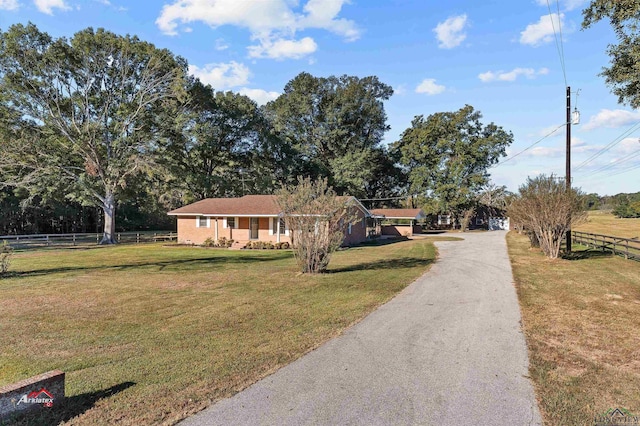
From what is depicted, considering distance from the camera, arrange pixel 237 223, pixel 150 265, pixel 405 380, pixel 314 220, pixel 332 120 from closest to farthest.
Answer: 1. pixel 405 380
2. pixel 314 220
3. pixel 150 265
4. pixel 237 223
5. pixel 332 120

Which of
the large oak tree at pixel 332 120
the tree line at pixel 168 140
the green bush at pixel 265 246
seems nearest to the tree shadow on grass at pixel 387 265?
the tree line at pixel 168 140

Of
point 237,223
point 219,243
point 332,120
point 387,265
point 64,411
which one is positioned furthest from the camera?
point 332,120

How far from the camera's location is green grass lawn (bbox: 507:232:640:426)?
4.02 m

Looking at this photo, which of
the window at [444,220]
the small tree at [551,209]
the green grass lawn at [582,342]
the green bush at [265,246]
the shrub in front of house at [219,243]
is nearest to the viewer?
the green grass lawn at [582,342]

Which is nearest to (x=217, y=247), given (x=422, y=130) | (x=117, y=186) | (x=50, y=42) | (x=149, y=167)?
(x=149, y=167)

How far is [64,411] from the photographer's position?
3.68m

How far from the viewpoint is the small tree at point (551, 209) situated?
16844 millimetres

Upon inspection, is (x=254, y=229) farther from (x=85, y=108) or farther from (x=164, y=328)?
(x=164, y=328)

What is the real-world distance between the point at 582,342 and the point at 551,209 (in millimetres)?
12793

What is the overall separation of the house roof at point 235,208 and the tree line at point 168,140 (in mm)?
3749

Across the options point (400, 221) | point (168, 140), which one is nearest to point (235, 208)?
point (168, 140)

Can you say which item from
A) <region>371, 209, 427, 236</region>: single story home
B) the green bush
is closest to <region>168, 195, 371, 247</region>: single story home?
the green bush

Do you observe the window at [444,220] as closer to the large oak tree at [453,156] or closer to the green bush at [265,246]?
the large oak tree at [453,156]

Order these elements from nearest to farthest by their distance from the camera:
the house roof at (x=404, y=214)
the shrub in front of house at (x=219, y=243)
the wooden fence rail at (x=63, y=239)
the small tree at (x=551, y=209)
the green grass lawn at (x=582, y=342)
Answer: the green grass lawn at (x=582, y=342) → the small tree at (x=551, y=209) → the shrub in front of house at (x=219, y=243) → the wooden fence rail at (x=63, y=239) → the house roof at (x=404, y=214)
